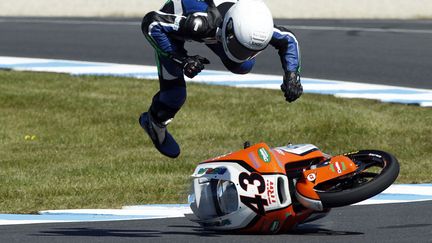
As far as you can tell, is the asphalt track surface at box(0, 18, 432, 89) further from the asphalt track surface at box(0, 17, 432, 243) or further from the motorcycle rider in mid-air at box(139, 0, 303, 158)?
the motorcycle rider in mid-air at box(139, 0, 303, 158)

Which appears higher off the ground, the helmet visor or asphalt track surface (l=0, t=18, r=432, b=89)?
the helmet visor

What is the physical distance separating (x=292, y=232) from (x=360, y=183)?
0.60 m

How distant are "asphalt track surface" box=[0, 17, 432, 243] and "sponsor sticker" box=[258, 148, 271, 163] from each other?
0.53 meters

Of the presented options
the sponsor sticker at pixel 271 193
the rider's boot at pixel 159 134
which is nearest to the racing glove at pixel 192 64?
→ the sponsor sticker at pixel 271 193

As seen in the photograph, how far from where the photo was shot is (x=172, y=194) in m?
10.6

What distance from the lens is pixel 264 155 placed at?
27.0ft

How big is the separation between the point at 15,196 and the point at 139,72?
23.9ft

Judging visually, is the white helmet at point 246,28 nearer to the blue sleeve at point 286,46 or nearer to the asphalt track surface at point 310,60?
the blue sleeve at point 286,46

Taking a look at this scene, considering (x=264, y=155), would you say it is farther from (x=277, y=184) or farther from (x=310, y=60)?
(x=310, y=60)

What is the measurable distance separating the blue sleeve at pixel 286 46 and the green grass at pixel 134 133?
2.29 metres

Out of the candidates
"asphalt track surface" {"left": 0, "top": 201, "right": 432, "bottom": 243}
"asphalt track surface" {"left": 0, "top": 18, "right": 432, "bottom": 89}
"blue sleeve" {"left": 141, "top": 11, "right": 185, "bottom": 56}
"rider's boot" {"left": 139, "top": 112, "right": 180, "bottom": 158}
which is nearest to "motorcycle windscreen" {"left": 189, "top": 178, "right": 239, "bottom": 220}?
"asphalt track surface" {"left": 0, "top": 201, "right": 432, "bottom": 243}

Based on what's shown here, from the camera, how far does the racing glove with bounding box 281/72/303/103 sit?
8.44m

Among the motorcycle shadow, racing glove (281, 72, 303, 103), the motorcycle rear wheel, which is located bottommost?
the motorcycle shadow

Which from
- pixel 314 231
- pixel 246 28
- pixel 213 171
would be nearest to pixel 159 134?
pixel 213 171
